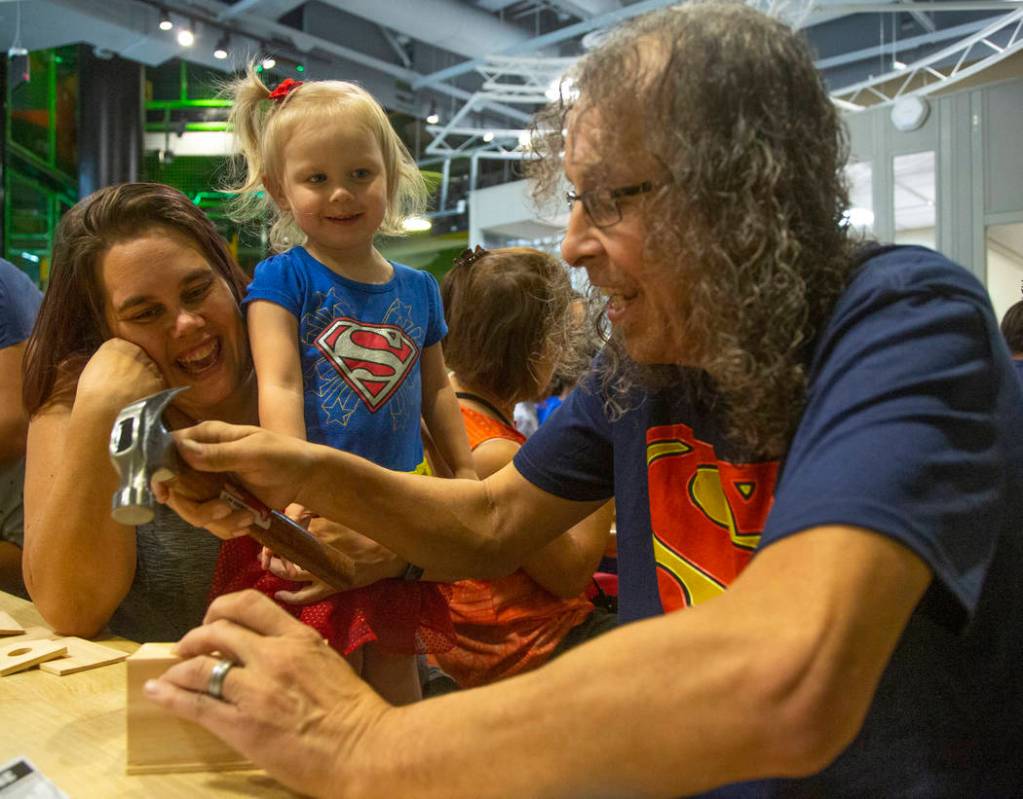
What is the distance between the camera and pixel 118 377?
1703 millimetres

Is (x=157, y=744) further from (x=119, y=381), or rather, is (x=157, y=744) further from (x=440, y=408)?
(x=440, y=408)

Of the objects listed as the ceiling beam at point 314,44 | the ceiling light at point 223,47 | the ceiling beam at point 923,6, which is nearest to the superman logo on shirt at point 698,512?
the ceiling beam at point 923,6

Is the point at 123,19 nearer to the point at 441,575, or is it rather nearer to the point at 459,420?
the point at 459,420

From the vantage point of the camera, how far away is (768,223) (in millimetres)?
1078

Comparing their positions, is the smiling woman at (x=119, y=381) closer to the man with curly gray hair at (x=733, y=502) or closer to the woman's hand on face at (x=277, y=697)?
the man with curly gray hair at (x=733, y=502)

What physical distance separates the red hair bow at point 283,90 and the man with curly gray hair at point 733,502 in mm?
838

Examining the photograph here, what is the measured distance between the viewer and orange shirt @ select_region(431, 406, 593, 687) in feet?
6.95

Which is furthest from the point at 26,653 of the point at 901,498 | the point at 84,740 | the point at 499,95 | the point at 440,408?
the point at 499,95

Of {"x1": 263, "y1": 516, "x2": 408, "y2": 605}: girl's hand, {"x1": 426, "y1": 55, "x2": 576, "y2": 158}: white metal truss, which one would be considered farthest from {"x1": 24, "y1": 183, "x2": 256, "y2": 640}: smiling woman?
{"x1": 426, "y1": 55, "x2": 576, "y2": 158}: white metal truss

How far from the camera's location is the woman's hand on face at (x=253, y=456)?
1.23 m

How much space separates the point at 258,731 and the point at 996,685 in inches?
32.2

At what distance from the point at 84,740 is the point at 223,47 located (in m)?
8.81

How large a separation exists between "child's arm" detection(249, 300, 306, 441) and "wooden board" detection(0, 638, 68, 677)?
51 cm

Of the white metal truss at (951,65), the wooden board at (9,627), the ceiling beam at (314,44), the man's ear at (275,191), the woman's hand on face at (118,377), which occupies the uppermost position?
the ceiling beam at (314,44)
